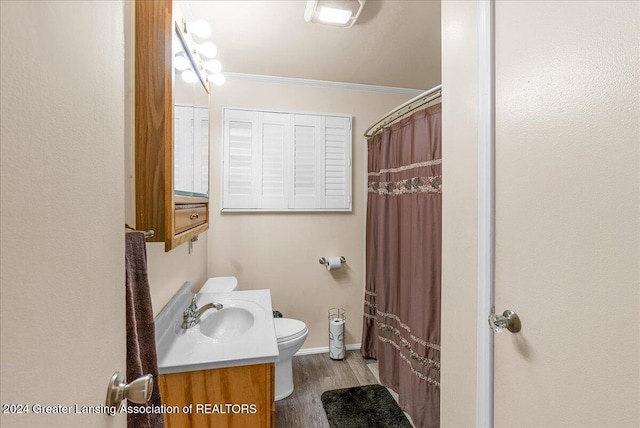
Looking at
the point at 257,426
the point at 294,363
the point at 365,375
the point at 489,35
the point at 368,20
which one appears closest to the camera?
the point at 489,35

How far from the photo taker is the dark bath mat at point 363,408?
166 centimetres

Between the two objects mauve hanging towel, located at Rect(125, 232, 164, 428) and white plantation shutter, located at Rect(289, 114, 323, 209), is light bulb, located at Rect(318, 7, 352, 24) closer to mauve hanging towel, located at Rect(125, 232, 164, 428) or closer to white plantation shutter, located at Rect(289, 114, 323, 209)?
white plantation shutter, located at Rect(289, 114, 323, 209)

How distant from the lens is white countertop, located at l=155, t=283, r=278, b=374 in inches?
41.6

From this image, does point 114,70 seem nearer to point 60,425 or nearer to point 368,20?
point 60,425

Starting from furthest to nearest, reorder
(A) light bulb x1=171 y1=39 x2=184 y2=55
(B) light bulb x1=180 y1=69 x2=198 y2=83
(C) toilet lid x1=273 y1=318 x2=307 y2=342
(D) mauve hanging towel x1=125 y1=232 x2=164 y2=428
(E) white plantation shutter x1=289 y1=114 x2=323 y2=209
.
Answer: (E) white plantation shutter x1=289 y1=114 x2=323 y2=209 < (C) toilet lid x1=273 y1=318 x2=307 y2=342 < (B) light bulb x1=180 y1=69 x2=198 y2=83 < (A) light bulb x1=171 y1=39 x2=184 y2=55 < (D) mauve hanging towel x1=125 y1=232 x2=164 y2=428

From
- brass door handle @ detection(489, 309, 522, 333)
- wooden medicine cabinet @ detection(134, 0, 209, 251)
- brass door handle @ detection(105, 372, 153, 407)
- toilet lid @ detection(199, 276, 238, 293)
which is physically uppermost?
wooden medicine cabinet @ detection(134, 0, 209, 251)

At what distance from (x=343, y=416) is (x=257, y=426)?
0.82 meters

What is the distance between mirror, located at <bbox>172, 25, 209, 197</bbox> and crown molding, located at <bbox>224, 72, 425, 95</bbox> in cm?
81

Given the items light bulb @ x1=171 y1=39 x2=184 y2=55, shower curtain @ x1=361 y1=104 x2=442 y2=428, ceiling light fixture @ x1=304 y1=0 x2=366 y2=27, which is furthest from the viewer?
shower curtain @ x1=361 y1=104 x2=442 y2=428

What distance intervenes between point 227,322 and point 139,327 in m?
0.94

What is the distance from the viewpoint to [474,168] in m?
0.89

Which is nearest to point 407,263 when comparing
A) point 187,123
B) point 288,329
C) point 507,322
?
point 288,329

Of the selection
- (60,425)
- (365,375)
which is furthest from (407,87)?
(60,425)

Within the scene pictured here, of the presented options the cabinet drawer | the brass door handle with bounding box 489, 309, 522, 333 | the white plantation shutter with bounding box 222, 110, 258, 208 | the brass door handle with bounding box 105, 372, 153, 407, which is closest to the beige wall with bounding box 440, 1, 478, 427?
the brass door handle with bounding box 489, 309, 522, 333
